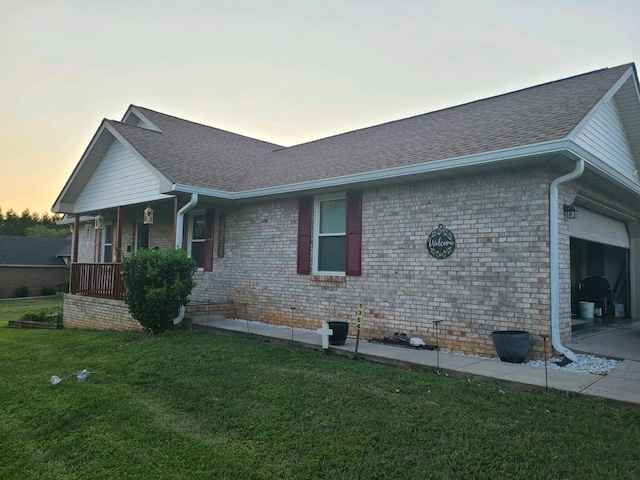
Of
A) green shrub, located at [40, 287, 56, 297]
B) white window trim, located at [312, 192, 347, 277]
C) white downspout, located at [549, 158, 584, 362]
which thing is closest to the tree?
white window trim, located at [312, 192, 347, 277]

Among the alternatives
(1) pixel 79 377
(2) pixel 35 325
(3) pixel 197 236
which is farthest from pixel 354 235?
(2) pixel 35 325

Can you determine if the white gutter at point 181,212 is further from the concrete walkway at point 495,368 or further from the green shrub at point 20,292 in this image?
the green shrub at point 20,292

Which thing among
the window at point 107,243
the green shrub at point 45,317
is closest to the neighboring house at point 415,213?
the green shrub at point 45,317

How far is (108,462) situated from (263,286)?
6.54 meters

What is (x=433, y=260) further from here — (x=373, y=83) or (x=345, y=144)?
(x=373, y=83)

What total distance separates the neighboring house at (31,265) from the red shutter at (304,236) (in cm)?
2912

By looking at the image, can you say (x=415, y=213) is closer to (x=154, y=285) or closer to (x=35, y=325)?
(x=154, y=285)

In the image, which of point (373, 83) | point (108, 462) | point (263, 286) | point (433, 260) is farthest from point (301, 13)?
point (108, 462)

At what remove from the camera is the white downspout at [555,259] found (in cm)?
620

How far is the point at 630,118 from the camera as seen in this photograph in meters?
9.11

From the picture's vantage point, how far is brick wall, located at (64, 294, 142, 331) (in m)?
10.8

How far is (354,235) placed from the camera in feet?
28.3

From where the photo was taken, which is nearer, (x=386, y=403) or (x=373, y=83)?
(x=386, y=403)

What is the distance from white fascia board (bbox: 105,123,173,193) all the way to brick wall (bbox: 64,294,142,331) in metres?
3.29
